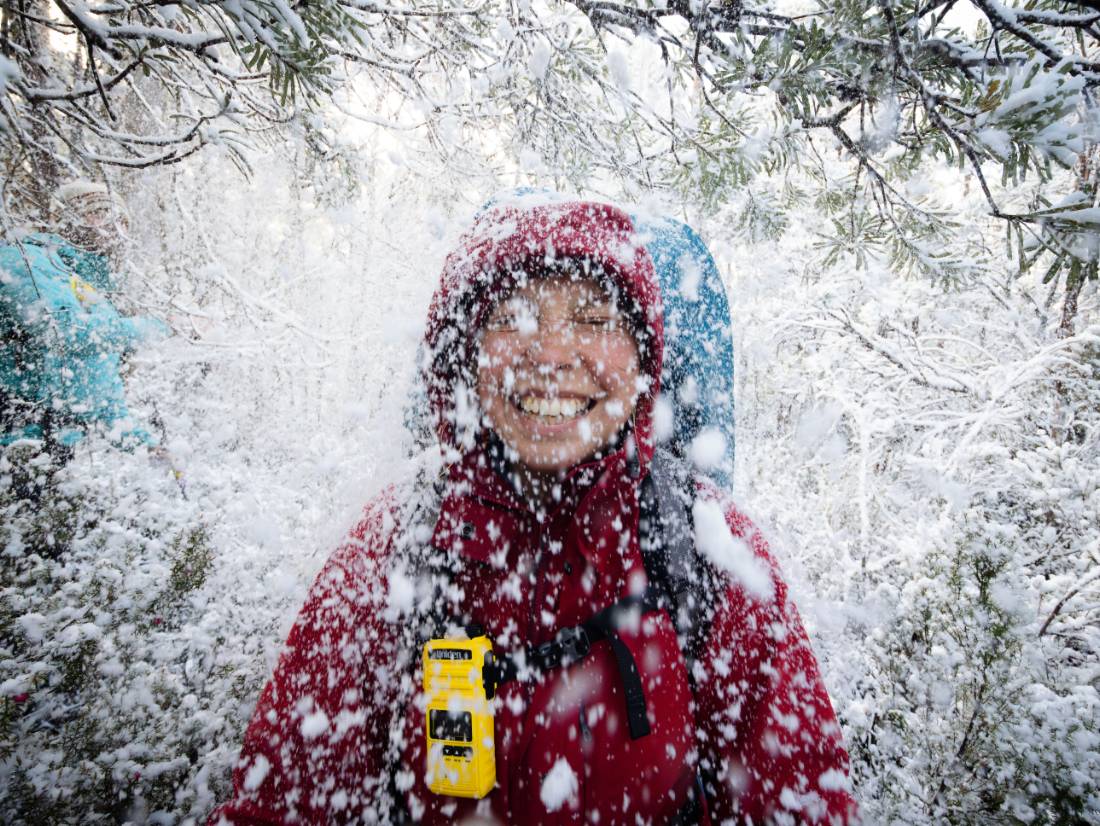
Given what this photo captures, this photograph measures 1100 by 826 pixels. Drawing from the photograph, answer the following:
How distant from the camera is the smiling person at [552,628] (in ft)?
4.86

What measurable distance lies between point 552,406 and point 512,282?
0.47 metres

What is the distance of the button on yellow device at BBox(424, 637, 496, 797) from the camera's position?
143 centimetres

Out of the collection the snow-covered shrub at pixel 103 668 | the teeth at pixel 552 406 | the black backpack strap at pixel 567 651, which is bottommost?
the snow-covered shrub at pixel 103 668

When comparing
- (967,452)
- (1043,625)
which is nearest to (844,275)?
(967,452)

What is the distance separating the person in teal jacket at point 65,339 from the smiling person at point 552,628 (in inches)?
137

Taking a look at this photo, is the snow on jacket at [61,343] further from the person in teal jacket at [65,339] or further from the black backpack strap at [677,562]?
the black backpack strap at [677,562]

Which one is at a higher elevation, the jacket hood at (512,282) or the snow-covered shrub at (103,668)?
the jacket hood at (512,282)

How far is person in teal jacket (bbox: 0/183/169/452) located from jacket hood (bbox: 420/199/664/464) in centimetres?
319

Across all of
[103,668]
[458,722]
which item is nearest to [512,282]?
[458,722]

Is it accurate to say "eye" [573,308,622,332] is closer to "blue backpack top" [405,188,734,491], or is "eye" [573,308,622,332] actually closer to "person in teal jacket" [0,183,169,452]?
"blue backpack top" [405,188,734,491]

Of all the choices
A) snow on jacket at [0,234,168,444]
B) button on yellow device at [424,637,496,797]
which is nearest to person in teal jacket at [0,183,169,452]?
snow on jacket at [0,234,168,444]

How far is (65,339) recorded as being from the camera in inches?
151

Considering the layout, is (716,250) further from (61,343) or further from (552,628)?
(61,343)

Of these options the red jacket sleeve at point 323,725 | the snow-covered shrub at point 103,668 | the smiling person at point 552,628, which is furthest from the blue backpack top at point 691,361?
the snow-covered shrub at point 103,668
